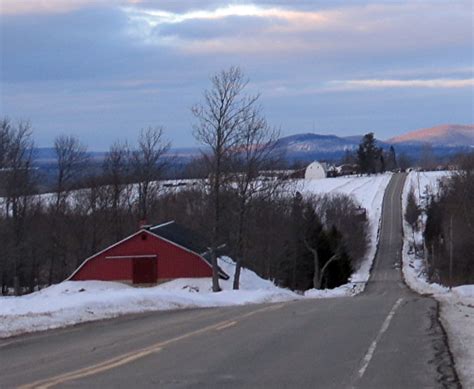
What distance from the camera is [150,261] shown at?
51.7 m

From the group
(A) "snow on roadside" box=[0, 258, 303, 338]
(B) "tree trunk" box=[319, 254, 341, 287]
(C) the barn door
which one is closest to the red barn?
(C) the barn door

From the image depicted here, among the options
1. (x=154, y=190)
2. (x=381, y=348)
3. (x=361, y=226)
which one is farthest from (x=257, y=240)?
(x=361, y=226)

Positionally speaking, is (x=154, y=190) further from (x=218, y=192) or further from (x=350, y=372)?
(x=350, y=372)

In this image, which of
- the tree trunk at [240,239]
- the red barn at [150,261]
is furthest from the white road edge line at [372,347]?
the red barn at [150,261]

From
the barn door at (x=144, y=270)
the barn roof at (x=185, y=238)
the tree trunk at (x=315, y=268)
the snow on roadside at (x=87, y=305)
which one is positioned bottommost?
the tree trunk at (x=315, y=268)

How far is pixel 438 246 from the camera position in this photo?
89.4m

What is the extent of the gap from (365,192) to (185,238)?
119 m

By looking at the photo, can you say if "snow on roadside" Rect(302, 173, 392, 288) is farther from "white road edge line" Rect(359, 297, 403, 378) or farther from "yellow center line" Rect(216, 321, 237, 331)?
"yellow center line" Rect(216, 321, 237, 331)

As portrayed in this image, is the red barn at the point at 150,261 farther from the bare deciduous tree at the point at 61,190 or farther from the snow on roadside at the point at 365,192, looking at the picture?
the snow on roadside at the point at 365,192

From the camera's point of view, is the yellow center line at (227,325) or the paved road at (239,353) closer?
the paved road at (239,353)

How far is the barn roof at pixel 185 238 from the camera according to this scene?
50781 mm

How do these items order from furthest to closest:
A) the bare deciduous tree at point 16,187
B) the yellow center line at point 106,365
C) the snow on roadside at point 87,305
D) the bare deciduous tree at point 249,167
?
the bare deciduous tree at point 16,187
the bare deciduous tree at point 249,167
the snow on roadside at point 87,305
the yellow center line at point 106,365

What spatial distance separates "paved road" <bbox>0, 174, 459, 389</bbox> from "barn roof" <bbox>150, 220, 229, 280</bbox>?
30867mm

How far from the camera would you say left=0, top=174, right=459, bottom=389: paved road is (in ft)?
33.5
